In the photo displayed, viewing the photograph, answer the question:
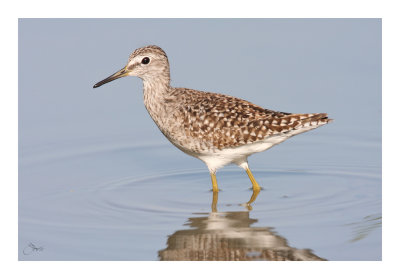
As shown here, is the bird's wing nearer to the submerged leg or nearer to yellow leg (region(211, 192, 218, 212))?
the submerged leg

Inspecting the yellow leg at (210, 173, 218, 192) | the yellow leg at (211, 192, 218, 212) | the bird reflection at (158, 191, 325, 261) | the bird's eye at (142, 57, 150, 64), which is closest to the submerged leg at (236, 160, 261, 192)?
the yellow leg at (210, 173, 218, 192)

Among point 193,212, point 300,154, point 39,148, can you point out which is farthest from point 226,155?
point 39,148

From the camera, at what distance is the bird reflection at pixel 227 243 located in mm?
10734

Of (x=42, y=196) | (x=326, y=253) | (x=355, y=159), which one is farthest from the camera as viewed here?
(x=355, y=159)

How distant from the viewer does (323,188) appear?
13.4 m

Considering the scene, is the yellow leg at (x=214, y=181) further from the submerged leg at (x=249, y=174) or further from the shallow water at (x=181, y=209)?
the submerged leg at (x=249, y=174)

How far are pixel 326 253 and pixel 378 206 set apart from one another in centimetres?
209

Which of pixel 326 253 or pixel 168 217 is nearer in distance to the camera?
pixel 326 253

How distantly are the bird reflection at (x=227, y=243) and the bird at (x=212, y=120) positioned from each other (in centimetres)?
136

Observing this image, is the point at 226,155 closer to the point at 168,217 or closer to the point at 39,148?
the point at 168,217

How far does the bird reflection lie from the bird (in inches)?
53.4

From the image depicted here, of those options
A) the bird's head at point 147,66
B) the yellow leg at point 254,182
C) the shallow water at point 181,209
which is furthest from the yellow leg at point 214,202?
the bird's head at point 147,66

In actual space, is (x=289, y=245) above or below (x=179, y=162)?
below

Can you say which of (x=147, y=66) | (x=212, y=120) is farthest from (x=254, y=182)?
(x=147, y=66)
